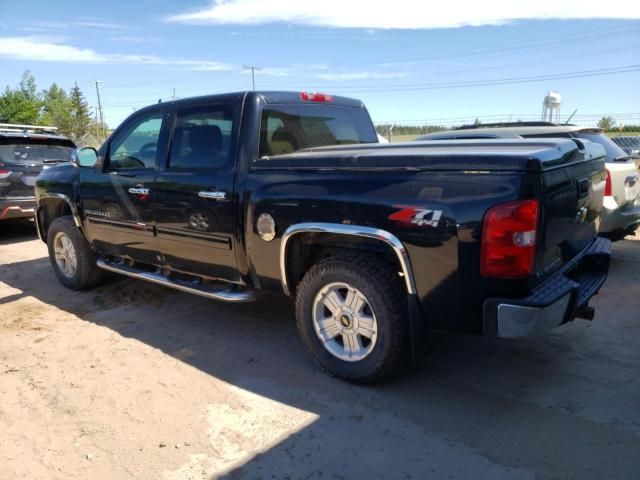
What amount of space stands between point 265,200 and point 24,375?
2153 mm

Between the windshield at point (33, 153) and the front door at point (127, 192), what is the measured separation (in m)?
4.10

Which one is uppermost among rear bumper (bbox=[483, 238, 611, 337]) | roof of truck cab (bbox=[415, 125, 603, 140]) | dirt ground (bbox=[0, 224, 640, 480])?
roof of truck cab (bbox=[415, 125, 603, 140])

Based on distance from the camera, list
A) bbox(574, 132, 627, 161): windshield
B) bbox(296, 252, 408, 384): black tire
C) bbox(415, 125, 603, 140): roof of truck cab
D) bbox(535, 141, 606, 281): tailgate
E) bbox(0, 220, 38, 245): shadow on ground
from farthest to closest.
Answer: bbox(0, 220, 38, 245): shadow on ground
bbox(415, 125, 603, 140): roof of truck cab
bbox(574, 132, 627, 161): windshield
bbox(296, 252, 408, 384): black tire
bbox(535, 141, 606, 281): tailgate

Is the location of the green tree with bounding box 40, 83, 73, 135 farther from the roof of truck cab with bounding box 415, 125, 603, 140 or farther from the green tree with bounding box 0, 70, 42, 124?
the roof of truck cab with bounding box 415, 125, 603, 140

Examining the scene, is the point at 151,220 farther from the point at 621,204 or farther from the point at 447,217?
the point at 621,204

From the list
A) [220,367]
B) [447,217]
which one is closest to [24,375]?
[220,367]

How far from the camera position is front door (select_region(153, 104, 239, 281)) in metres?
3.90

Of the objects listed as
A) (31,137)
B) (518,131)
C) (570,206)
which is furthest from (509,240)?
→ (31,137)

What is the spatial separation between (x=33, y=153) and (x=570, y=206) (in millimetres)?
8457

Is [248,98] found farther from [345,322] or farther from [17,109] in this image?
[17,109]

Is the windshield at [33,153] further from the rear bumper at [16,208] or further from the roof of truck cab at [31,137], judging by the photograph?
the rear bumper at [16,208]

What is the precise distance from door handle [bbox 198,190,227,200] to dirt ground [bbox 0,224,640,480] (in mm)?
1186

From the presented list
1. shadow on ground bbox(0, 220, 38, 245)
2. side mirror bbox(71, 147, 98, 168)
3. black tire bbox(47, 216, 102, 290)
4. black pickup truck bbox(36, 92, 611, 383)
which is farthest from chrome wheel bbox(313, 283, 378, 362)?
shadow on ground bbox(0, 220, 38, 245)

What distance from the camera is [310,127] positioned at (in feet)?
14.3
